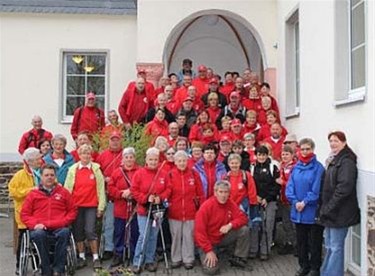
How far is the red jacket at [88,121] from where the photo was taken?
10906mm

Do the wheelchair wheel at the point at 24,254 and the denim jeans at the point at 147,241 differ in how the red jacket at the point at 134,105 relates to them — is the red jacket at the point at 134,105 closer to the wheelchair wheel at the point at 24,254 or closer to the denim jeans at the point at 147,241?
the denim jeans at the point at 147,241

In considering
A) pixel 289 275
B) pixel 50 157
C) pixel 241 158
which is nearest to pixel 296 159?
pixel 241 158

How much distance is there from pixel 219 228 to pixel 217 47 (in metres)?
9.77

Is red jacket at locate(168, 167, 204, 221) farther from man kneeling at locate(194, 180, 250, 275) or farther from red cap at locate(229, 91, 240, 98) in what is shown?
red cap at locate(229, 91, 240, 98)

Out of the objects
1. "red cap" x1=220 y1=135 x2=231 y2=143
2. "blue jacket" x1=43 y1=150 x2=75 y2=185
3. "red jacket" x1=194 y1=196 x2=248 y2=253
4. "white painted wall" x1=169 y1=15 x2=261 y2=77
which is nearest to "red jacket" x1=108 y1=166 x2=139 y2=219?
"blue jacket" x1=43 y1=150 x2=75 y2=185

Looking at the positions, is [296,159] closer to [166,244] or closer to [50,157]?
[166,244]

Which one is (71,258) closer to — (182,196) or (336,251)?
(182,196)

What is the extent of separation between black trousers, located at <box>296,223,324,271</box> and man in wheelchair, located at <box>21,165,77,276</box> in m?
2.77

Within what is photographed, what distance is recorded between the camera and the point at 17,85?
13.5 m

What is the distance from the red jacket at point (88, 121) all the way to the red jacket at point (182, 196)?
3198 mm

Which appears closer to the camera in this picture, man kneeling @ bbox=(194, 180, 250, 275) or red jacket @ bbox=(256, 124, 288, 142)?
man kneeling @ bbox=(194, 180, 250, 275)

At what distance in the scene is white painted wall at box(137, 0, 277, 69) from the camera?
41.8 ft

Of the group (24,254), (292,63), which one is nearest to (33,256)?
(24,254)

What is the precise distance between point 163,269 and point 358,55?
144 inches
